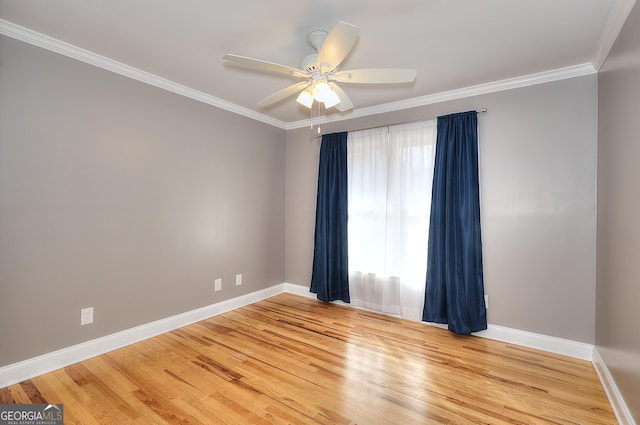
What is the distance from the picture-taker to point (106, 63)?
262cm

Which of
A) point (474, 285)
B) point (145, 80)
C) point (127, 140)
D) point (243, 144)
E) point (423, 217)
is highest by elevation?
point (145, 80)

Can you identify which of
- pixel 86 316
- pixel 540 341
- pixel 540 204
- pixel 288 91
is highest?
pixel 288 91

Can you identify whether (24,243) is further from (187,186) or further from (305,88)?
(305,88)

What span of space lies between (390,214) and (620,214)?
2000mm

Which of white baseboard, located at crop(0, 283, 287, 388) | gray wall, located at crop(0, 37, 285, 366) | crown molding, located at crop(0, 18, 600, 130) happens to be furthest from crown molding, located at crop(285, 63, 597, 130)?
white baseboard, located at crop(0, 283, 287, 388)

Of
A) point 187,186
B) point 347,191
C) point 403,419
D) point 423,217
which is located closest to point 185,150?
point 187,186

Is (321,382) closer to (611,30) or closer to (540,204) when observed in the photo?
(540,204)

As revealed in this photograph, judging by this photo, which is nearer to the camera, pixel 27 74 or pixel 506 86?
pixel 27 74

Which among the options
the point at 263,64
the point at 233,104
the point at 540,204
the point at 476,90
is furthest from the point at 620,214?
the point at 233,104

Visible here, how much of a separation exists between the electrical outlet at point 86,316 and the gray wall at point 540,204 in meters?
3.70

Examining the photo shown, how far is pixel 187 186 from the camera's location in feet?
10.8

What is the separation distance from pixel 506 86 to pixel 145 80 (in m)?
3.53

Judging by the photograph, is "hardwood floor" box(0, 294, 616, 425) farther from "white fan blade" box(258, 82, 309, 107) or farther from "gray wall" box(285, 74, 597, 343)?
"white fan blade" box(258, 82, 309, 107)

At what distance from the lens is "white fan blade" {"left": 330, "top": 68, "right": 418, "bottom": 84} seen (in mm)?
1896
